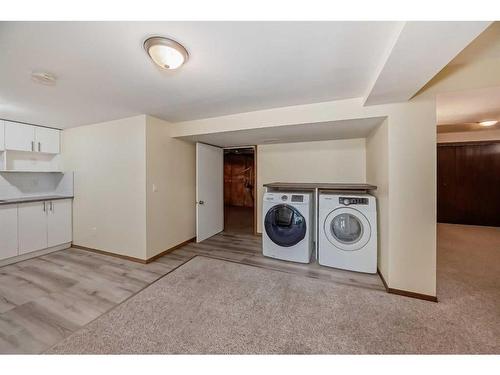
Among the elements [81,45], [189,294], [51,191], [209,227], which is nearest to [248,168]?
[209,227]

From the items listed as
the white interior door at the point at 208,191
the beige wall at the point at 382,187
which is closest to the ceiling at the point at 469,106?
the beige wall at the point at 382,187

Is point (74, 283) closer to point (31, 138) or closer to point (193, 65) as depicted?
point (31, 138)

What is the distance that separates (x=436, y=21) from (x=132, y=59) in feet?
5.86

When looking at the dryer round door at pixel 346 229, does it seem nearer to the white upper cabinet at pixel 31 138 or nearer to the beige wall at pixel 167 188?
the beige wall at pixel 167 188

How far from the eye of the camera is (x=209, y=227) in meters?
3.88

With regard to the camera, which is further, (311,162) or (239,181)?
(239,181)

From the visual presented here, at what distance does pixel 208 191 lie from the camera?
3773mm

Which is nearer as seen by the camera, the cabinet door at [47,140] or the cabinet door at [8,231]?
the cabinet door at [8,231]

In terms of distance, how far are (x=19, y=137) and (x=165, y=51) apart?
11.2 feet

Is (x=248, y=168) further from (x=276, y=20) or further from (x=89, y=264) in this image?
(x=276, y=20)

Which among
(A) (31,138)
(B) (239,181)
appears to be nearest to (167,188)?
(A) (31,138)

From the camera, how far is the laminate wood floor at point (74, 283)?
157 centimetres

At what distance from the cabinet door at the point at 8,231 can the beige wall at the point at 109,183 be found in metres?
0.69

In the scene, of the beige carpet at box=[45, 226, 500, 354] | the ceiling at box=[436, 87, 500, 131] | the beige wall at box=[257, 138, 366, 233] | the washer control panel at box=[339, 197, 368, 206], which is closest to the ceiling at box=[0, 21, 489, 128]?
the ceiling at box=[436, 87, 500, 131]
